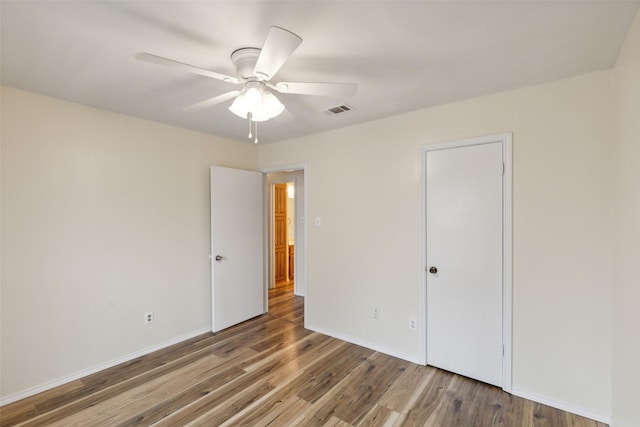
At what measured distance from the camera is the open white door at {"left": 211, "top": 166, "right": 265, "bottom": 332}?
355 centimetres

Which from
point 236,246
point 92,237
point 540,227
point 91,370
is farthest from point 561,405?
point 92,237

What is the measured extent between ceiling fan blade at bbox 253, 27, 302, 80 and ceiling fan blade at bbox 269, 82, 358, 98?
0.40 ft

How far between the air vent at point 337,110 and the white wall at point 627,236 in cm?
179

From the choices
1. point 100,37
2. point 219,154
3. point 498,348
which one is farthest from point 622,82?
point 219,154

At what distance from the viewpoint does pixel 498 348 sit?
94.7 inches

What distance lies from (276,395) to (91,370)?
5.69 ft

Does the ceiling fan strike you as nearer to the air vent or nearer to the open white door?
the air vent

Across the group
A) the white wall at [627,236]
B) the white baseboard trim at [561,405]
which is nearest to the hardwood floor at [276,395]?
the white baseboard trim at [561,405]

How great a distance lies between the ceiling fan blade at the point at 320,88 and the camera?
163 cm

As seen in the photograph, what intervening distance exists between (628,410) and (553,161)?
5.13ft

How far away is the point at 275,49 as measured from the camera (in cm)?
133

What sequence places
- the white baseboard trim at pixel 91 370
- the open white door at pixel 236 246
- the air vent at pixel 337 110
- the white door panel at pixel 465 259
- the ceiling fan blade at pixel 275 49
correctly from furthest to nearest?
the open white door at pixel 236 246 < the air vent at pixel 337 110 < the white door panel at pixel 465 259 < the white baseboard trim at pixel 91 370 < the ceiling fan blade at pixel 275 49

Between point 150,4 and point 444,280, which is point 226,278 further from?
point 150,4

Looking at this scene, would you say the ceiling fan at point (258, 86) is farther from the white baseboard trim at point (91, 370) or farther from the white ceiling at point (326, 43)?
the white baseboard trim at point (91, 370)
